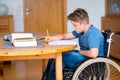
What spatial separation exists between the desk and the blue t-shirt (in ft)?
0.52

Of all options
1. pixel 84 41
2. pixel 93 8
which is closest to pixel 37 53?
pixel 84 41

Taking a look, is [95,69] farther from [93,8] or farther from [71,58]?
[93,8]

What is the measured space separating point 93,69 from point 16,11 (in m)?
3.16

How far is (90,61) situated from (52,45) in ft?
1.18

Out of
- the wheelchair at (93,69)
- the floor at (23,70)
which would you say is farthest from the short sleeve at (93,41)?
the floor at (23,70)

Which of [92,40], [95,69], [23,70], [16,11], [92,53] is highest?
[16,11]

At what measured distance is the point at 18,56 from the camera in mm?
1913

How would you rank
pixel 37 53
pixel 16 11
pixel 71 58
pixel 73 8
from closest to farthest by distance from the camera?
pixel 37 53 → pixel 71 58 → pixel 16 11 → pixel 73 8

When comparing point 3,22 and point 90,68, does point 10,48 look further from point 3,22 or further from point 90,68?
point 3,22

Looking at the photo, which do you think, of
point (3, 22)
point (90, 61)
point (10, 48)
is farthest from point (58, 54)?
point (3, 22)

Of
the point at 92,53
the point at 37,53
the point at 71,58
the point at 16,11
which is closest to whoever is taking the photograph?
the point at 37,53

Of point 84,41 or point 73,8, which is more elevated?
point 73,8

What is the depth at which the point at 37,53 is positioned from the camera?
182 centimetres

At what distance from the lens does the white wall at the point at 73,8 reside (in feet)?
16.0
